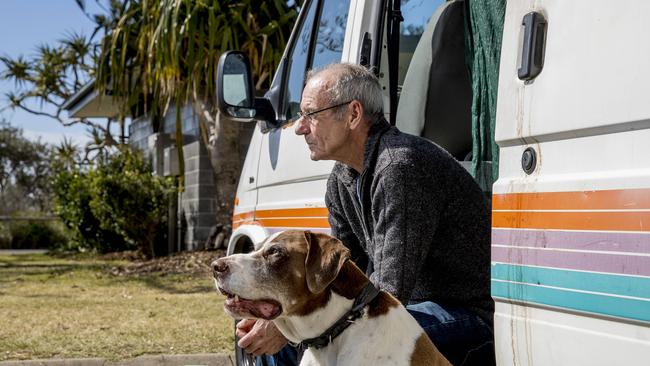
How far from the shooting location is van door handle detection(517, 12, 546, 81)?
2.20 meters

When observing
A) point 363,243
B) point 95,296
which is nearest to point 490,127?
point 363,243

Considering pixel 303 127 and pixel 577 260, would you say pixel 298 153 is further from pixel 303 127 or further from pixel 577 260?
pixel 577 260

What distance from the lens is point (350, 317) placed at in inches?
102

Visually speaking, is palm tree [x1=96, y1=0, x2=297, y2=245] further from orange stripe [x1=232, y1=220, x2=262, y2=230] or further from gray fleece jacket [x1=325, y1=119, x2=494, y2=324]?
gray fleece jacket [x1=325, y1=119, x2=494, y2=324]

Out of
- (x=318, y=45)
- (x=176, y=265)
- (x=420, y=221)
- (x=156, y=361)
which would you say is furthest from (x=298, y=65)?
(x=176, y=265)

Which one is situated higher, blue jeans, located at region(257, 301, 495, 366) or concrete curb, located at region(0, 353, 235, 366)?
blue jeans, located at region(257, 301, 495, 366)

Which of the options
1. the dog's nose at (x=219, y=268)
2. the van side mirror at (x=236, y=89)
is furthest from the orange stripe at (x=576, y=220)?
the van side mirror at (x=236, y=89)

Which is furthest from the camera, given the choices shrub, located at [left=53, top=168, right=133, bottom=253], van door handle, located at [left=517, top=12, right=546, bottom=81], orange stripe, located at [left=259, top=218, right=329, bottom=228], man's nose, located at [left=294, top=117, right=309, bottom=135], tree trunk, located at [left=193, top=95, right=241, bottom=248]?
shrub, located at [left=53, top=168, right=133, bottom=253]

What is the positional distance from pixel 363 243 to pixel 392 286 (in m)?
0.58

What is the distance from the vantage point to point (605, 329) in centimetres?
197

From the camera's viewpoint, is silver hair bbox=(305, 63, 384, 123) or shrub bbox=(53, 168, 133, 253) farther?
shrub bbox=(53, 168, 133, 253)

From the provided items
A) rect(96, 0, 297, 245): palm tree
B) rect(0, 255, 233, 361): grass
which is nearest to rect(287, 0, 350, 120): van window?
rect(0, 255, 233, 361): grass

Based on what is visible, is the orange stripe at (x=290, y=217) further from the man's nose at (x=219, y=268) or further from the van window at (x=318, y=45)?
the man's nose at (x=219, y=268)

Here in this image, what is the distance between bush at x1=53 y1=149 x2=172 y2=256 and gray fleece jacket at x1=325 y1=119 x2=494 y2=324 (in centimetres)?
1173
